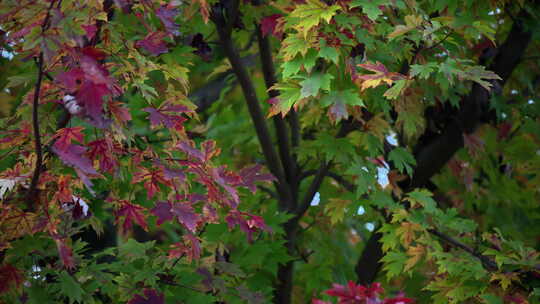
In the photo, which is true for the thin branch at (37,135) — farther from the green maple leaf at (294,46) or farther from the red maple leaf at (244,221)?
the green maple leaf at (294,46)

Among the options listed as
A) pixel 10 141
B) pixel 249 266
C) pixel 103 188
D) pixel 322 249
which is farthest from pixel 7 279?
pixel 322 249

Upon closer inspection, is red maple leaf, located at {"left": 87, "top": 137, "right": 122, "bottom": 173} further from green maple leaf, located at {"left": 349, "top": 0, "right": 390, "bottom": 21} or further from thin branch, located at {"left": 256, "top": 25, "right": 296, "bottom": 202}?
thin branch, located at {"left": 256, "top": 25, "right": 296, "bottom": 202}

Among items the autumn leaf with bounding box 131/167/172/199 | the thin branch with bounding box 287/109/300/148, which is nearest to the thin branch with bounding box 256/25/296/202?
the thin branch with bounding box 287/109/300/148

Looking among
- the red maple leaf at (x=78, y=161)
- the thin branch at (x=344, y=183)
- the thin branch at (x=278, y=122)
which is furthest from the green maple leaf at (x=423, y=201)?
the red maple leaf at (x=78, y=161)

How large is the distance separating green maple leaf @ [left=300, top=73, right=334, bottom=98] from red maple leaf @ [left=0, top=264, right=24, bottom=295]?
1513mm

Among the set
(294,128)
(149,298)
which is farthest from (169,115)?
(294,128)

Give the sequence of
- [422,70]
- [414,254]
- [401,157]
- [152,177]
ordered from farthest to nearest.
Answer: [401,157]
[414,254]
[422,70]
[152,177]

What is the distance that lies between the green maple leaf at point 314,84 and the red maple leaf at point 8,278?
59.6 inches

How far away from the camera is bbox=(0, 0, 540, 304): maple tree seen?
2865mm

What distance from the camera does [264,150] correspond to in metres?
4.86

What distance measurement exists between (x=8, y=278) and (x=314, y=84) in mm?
1632

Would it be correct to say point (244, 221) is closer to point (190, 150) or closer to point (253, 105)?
point (190, 150)

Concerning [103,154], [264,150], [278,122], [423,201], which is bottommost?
[423,201]

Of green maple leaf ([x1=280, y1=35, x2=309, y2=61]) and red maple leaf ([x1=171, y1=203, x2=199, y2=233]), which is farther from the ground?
green maple leaf ([x1=280, y1=35, x2=309, y2=61])
